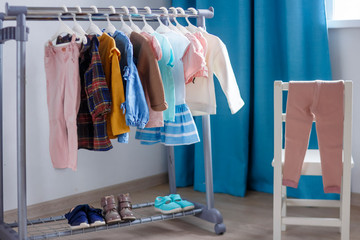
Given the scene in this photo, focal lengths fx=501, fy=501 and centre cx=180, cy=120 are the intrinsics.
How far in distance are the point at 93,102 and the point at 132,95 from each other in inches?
6.5

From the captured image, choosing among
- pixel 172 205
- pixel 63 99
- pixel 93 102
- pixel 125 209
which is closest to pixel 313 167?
pixel 172 205

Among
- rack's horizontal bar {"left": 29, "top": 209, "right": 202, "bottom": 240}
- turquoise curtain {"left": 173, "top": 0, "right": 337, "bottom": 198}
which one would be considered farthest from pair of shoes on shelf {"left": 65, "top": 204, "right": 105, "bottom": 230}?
turquoise curtain {"left": 173, "top": 0, "right": 337, "bottom": 198}

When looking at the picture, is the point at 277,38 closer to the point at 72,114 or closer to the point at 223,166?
the point at 223,166

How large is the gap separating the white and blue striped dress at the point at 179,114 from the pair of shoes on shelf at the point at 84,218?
0.47 metres

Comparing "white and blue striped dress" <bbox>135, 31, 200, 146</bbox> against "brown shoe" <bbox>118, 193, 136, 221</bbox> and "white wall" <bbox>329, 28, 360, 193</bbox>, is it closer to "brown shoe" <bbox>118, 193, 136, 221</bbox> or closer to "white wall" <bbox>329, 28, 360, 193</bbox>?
"brown shoe" <bbox>118, 193, 136, 221</bbox>

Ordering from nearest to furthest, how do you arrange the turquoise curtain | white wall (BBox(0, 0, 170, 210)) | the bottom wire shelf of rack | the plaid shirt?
1. the plaid shirt
2. the bottom wire shelf of rack
3. white wall (BBox(0, 0, 170, 210))
4. the turquoise curtain

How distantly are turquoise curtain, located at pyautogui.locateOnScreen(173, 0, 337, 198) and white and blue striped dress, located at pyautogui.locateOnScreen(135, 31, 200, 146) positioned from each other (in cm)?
81

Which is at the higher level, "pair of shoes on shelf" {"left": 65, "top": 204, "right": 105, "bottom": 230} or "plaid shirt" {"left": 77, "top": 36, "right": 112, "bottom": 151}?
"plaid shirt" {"left": 77, "top": 36, "right": 112, "bottom": 151}

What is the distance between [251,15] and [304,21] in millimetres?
358

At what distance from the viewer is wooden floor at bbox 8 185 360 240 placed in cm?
246

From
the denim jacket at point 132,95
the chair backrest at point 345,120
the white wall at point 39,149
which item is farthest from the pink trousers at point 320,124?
the white wall at point 39,149

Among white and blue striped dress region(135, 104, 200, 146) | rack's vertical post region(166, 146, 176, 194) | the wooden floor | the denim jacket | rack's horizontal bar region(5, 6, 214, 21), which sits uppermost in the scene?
rack's horizontal bar region(5, 6, 214, 21)

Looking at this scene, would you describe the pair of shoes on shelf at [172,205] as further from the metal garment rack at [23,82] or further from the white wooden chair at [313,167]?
the white wooden chair at [313,167]

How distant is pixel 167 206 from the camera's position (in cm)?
254
